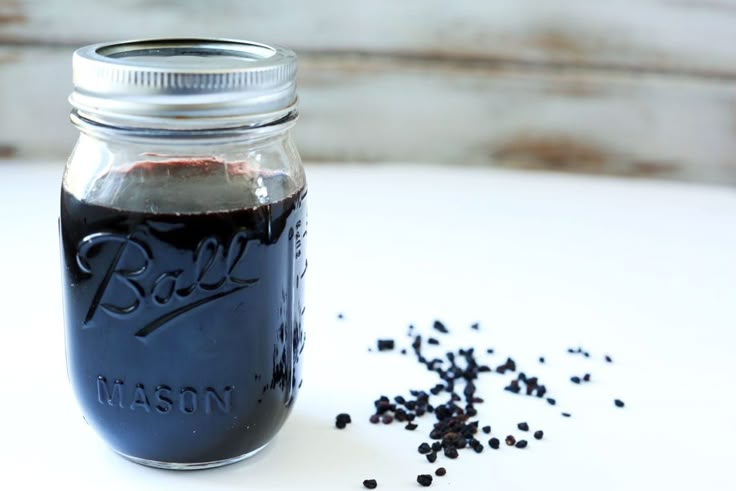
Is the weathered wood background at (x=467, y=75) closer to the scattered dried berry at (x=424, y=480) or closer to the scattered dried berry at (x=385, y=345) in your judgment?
the scattered dried berry at (x=385, y=345)

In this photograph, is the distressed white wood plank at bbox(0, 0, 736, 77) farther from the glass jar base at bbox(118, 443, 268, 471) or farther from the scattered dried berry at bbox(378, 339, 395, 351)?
the glass jar base at bbox(118, 443, 268, 471)

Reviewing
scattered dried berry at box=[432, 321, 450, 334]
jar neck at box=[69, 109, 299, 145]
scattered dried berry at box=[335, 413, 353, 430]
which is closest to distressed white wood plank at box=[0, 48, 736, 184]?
scattered dried berry at box=[432, 321, 450, 334]

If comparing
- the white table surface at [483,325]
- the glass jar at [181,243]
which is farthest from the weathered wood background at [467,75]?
the glass jar at [181,243]

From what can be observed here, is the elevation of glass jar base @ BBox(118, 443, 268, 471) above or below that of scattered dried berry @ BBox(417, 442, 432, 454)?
above

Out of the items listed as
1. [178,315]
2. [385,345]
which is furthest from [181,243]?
[385,345]

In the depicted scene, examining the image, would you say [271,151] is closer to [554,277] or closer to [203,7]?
[554,277]

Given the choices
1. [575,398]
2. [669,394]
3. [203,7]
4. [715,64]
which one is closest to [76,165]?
[575,398]

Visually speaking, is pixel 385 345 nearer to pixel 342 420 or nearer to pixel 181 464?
pixel 342 420
